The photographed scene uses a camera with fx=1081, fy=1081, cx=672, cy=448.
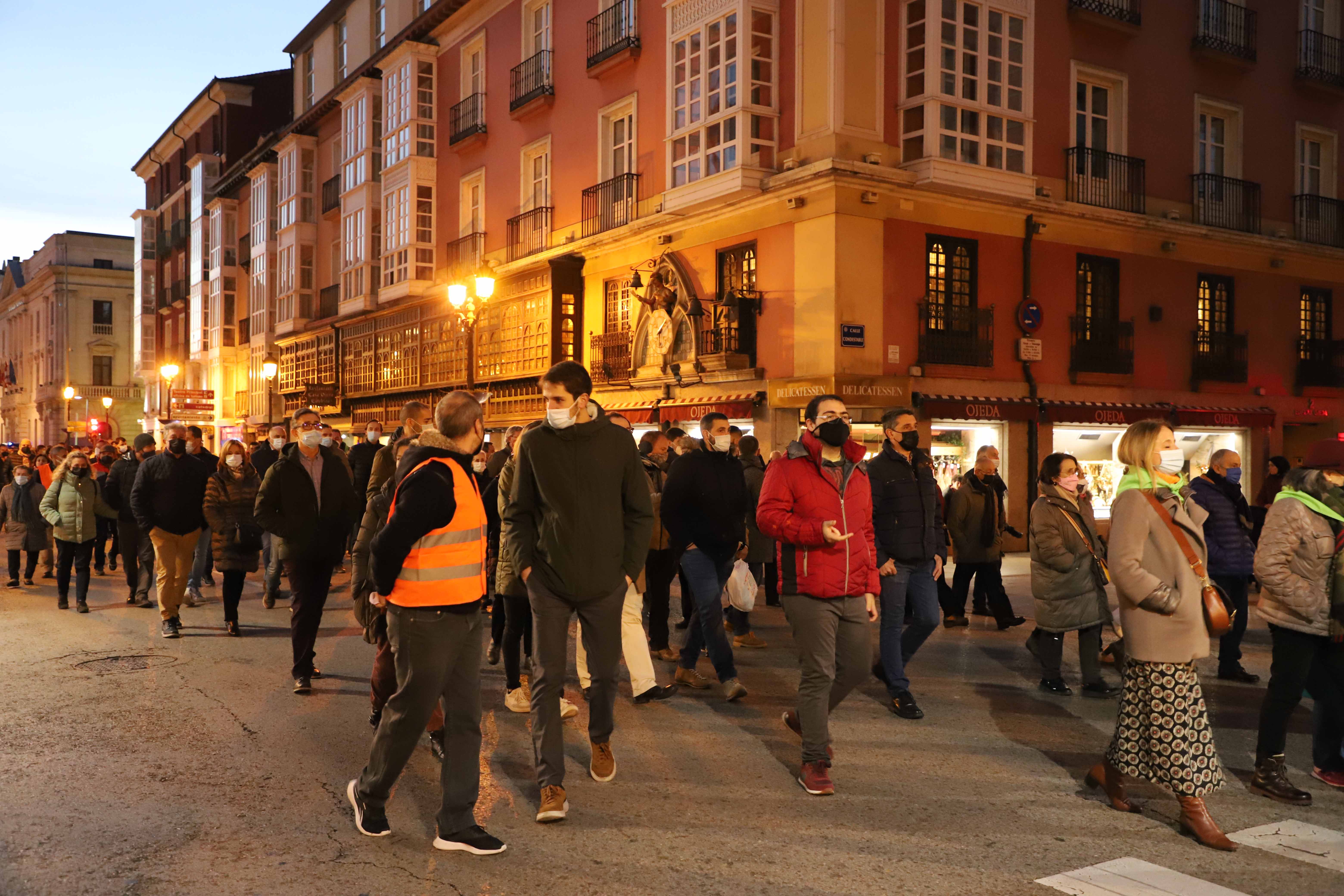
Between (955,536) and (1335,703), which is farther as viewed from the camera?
(955,536)

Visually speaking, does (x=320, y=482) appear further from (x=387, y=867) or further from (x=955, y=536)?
(x=955, y=536)

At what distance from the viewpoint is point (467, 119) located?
26.2 m

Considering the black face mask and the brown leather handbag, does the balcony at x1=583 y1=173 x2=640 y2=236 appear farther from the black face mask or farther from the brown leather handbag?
the brown leather handbag

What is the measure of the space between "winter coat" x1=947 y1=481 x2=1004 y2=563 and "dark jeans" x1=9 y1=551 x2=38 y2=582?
11479 mm

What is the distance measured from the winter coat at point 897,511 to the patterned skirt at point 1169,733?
240 cm

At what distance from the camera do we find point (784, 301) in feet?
57.9

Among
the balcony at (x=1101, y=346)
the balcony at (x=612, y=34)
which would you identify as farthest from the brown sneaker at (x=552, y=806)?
the balcony at (x=612, y=34)

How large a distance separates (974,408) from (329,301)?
930 inches

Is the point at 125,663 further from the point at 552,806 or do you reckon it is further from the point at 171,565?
the point at 552,806

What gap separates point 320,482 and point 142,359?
50.7 m

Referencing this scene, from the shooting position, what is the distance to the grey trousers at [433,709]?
4.54 meters

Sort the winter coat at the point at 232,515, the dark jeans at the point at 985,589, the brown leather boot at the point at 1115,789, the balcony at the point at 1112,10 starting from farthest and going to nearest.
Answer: the balcony at the point at 1112,10
the dark jeans at the point at 985,589
the winter coat at the point at 232,515
the brown leather boot at the point at 1115,789

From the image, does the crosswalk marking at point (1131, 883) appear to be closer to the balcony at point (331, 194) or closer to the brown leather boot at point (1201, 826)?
the brown leather boot at point (1201, 826)

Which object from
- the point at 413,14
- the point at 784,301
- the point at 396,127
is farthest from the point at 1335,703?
the point at 413,14
